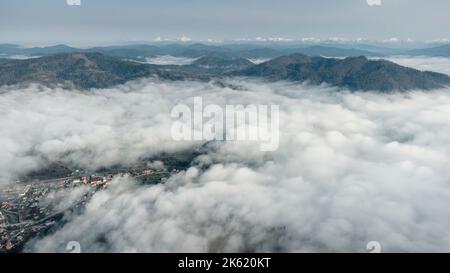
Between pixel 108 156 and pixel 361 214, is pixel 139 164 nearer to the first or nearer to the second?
A: pixel 108 156

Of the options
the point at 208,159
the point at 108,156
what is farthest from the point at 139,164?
the point at 208,159
